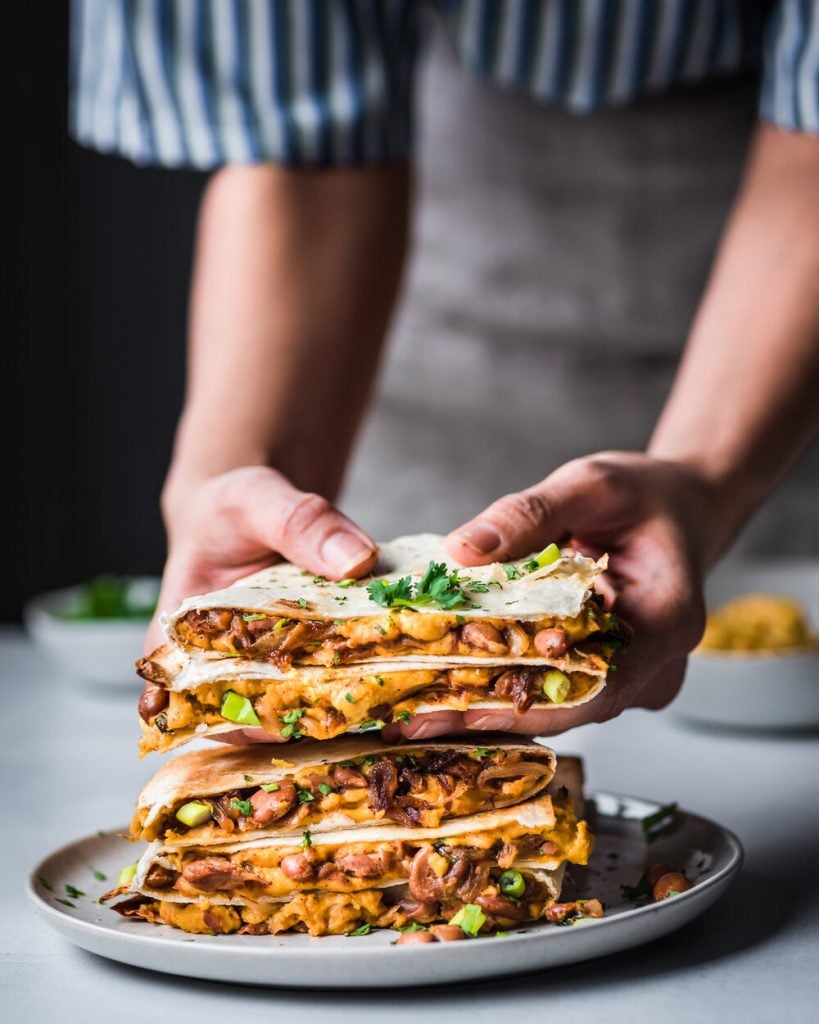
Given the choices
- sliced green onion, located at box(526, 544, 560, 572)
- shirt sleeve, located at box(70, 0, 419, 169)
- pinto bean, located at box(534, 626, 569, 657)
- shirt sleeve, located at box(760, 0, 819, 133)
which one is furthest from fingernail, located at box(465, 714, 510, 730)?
shirt sleeve, located at box(70, 0, 419, 169)

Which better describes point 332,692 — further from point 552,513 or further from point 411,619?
point 552,513

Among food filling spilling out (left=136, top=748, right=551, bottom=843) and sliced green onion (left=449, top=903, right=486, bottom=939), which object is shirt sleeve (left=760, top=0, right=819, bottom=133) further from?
sliced green onion (left=449, top=903, right=486, bottom=939)

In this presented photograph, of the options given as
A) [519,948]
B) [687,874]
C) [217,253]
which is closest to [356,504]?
[217,253]

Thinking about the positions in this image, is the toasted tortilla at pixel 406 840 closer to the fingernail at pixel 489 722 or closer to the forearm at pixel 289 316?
the fingernail at pixel 489 722

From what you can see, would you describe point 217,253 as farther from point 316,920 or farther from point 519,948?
point 519,948

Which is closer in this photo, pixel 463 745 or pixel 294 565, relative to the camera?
pixel 463 745

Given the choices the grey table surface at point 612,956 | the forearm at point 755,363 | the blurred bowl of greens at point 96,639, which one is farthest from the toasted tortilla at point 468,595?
the blurred bowl of greens at point 96,639
